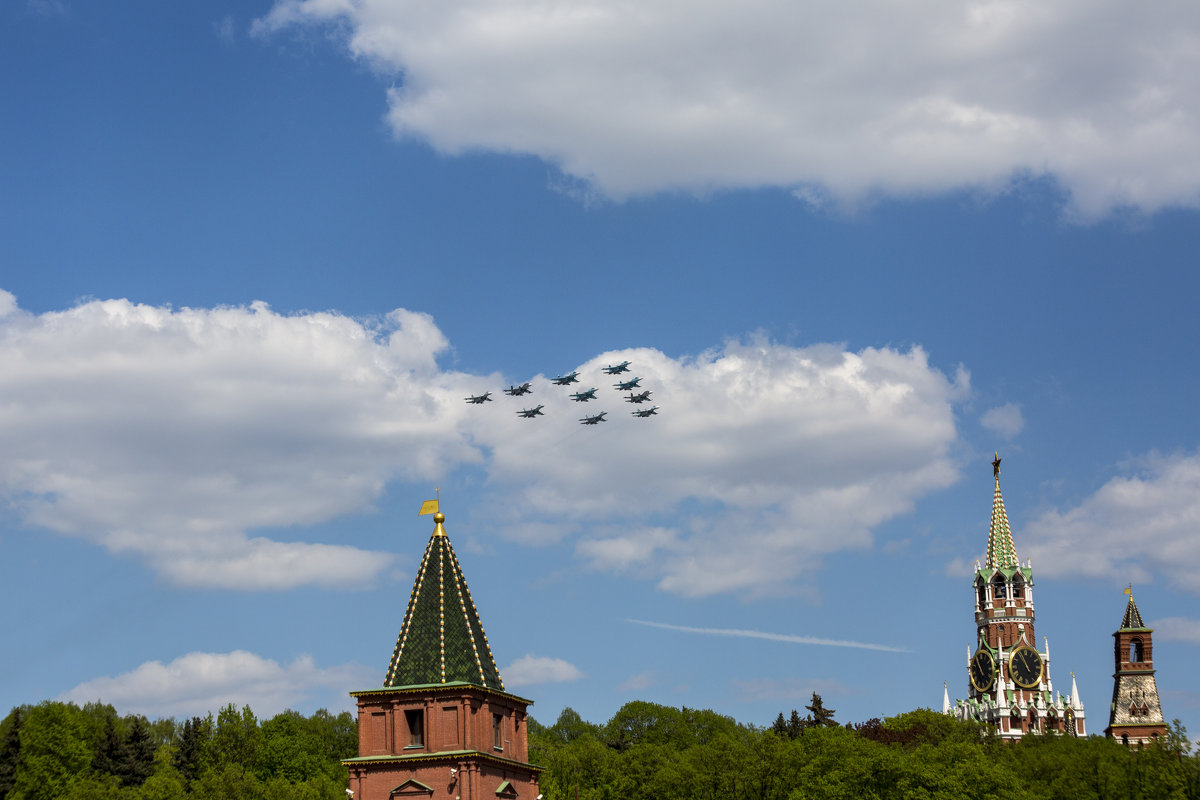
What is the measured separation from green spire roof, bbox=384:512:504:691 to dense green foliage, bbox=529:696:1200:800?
117ft

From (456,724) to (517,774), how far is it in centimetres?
525

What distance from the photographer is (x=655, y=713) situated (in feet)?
557

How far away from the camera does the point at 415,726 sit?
241 ft

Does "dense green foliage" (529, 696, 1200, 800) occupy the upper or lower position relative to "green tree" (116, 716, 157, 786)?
lower

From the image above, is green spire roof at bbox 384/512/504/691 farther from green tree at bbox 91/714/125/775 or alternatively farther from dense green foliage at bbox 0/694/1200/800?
green tree at bbox 91/714/125/775

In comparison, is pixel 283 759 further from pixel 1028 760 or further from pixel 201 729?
pixel 1028 760

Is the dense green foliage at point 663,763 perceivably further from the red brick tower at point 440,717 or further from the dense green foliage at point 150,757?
the red brick tower at point 440,717

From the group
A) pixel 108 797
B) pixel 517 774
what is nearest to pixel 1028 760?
pixel 517 774

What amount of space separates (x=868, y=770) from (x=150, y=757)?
6480 centimetres

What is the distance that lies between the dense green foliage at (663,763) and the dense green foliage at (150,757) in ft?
0.47

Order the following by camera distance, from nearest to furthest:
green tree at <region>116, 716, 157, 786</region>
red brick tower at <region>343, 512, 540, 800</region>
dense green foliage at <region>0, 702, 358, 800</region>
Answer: red brick tower at <region>343, 512, 540, 800</region> < dense green foliage at <region>0, 702, 358, 800</region> < green tree at <region>116, 716, 157, 786</region>

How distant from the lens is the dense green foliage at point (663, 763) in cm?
10300

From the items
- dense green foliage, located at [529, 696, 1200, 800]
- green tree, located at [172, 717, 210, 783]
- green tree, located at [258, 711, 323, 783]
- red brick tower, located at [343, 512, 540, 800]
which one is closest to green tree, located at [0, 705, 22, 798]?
green tree, located at [172, 717, 210, 783]

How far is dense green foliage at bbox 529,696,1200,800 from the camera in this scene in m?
101
